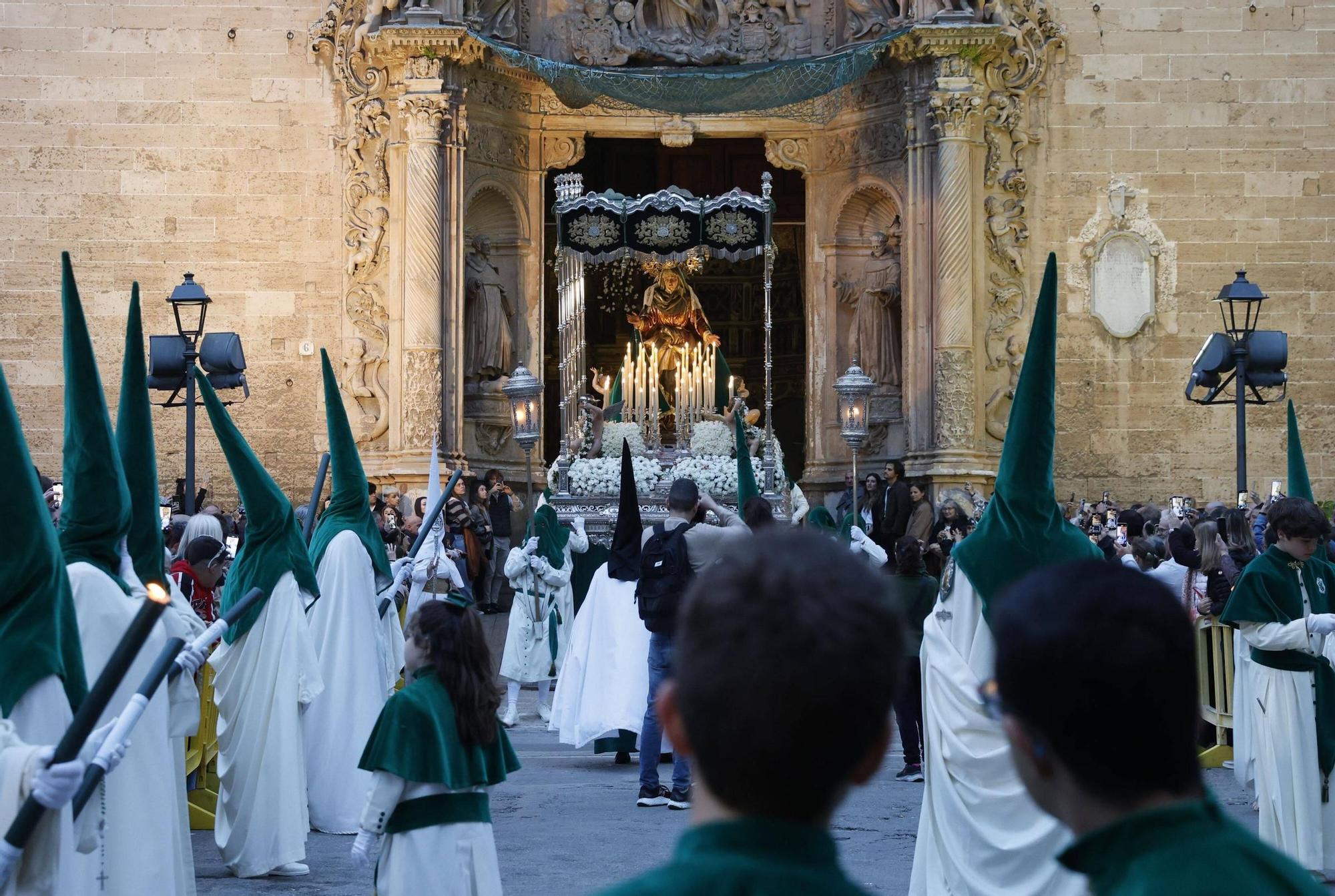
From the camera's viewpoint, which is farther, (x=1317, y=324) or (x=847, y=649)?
(x=1317, y=324)

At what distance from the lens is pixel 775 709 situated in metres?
2.18

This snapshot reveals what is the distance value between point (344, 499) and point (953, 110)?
40.5 ft

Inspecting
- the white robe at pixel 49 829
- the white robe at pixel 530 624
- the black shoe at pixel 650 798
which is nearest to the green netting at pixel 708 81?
the white robe at pixel 530 624

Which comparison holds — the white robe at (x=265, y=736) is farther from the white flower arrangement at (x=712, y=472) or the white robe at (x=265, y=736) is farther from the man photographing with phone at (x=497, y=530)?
the white flower arrangement at (x=712, y=472)

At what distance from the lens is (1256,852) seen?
7.79 feet

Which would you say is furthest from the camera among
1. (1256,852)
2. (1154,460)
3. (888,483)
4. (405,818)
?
(1154,460)

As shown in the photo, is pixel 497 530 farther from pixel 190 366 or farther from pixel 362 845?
pixel 362 845

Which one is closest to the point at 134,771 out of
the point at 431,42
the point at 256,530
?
the point at 256,530

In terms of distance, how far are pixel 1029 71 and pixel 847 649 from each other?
2055 cm

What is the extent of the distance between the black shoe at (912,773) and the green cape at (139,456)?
6.52 m

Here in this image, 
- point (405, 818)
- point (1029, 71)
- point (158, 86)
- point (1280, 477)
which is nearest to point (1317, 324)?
point (1280, 477)

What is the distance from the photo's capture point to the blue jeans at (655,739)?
1093 cm

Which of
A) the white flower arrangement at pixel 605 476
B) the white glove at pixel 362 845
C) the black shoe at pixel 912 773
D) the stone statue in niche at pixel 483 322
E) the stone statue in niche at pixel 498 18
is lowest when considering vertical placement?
the black shoe at pixel 912 773

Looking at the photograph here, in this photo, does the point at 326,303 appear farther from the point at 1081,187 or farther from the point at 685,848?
the point at 685,848
